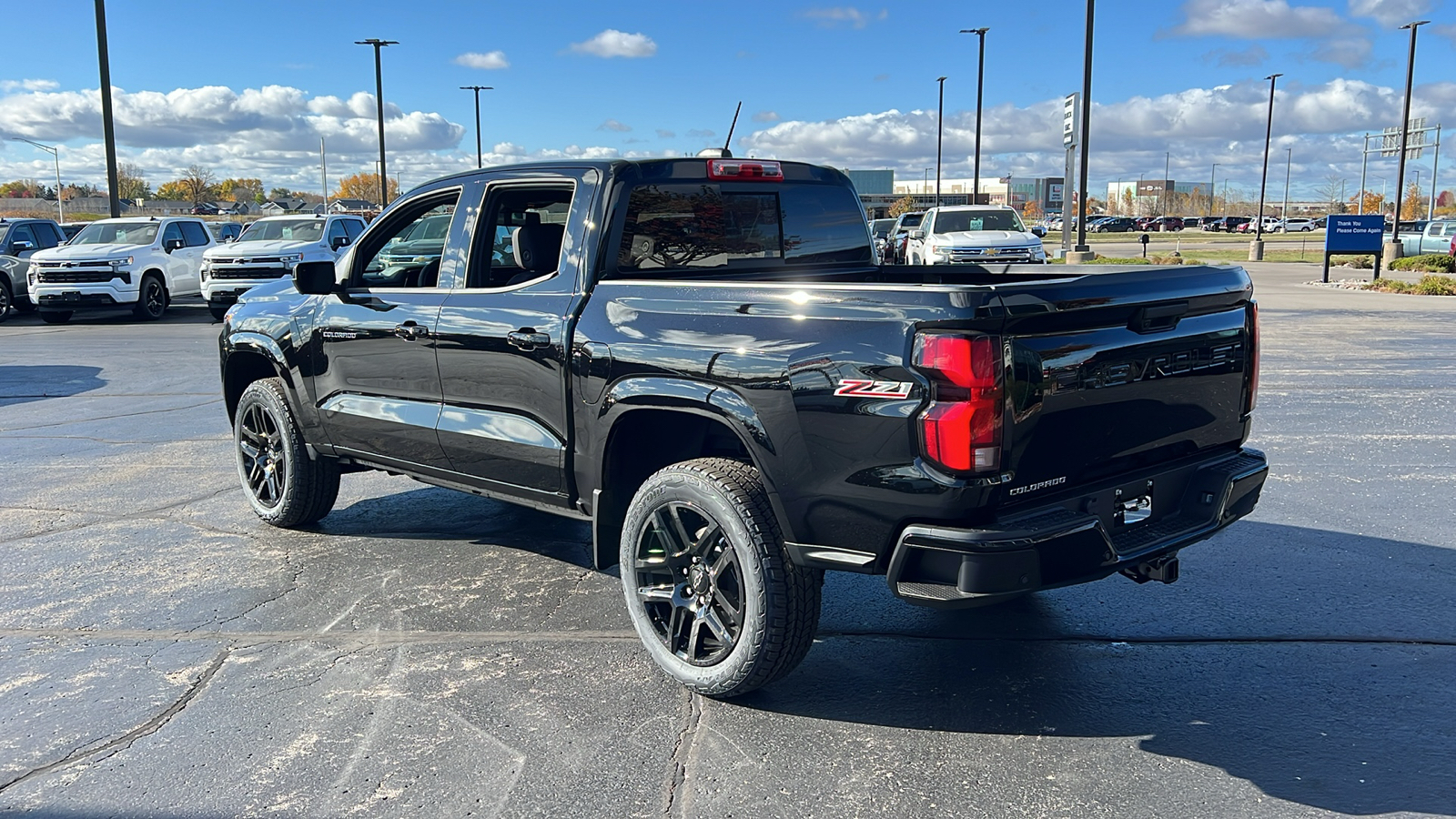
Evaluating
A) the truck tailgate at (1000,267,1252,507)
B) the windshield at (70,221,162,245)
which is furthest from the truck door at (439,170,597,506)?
the windshield at (70,221,162,245)

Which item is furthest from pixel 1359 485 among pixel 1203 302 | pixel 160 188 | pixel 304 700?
pixel 160 188

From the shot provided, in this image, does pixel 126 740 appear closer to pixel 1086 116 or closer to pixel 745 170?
pixel 745 170

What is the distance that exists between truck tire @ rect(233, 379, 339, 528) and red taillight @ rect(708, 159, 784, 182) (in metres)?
2.76

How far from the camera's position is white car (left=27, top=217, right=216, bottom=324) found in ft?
63.7

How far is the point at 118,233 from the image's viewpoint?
20.9 meters

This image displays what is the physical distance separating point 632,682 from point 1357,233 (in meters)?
27.0

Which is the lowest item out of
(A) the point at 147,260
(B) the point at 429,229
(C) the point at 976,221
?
(A) the point at 147,260

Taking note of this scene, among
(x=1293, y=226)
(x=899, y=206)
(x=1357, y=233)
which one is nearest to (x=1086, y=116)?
(x=1357, y=233)

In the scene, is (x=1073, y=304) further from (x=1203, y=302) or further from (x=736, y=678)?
(x=736, y=678)

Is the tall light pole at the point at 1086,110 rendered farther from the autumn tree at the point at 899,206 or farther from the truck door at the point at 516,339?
the autumn tree at the point at 899,206

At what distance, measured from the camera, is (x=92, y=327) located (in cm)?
1933

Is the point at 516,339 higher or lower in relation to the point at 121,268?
higher

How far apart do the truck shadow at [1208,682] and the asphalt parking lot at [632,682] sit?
0.05 feet

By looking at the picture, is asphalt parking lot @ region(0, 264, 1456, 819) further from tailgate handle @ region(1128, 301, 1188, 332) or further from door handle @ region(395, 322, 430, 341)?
tailgate handle @ region(1128, 301, 1188, 332)
